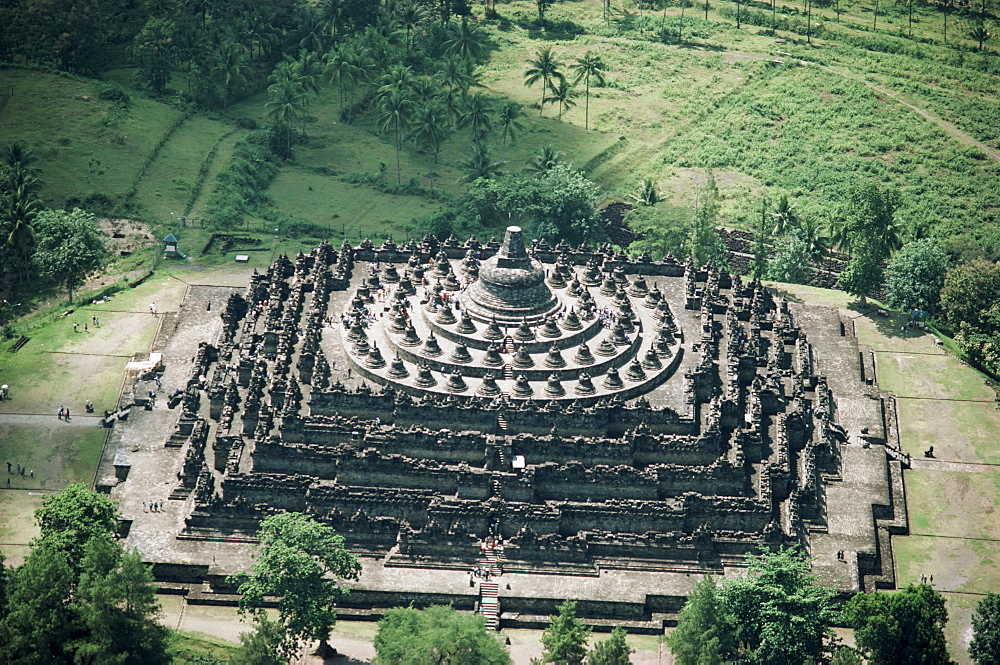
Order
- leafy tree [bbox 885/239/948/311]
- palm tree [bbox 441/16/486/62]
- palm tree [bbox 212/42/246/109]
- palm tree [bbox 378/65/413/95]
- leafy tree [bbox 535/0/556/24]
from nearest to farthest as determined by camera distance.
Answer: leafy tree [bbox 885/239/948/311], palm tree [bbox 378/65/413/95], palm tree [bbox 212/42/246/109], palm tree [bbox 441/16/486/62], leafy tree [bbox 535/0/556/24]

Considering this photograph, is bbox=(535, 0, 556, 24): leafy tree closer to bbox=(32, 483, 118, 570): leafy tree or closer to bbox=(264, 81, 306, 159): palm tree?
bbox=(264, 81, 306, 159): palm tree

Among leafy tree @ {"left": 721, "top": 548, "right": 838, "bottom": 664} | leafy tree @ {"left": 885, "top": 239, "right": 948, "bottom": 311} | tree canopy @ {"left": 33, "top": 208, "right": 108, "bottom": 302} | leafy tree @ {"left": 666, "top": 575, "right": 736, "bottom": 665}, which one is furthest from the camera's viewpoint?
leafy tree @ {"left": 885, "top": 239, "right": 948, "bottom": 311}

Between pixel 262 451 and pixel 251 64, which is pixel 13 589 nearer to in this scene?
pixel 262 451

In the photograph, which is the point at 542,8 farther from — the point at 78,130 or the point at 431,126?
the point at 78,130

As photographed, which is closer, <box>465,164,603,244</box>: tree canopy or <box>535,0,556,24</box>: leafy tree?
<box>465,164,603,244</box>: tree canopy

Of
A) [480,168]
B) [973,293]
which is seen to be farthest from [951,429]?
[480,168]

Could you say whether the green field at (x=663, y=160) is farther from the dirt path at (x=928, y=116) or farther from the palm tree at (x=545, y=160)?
the palm tree at (x=545, y=160)

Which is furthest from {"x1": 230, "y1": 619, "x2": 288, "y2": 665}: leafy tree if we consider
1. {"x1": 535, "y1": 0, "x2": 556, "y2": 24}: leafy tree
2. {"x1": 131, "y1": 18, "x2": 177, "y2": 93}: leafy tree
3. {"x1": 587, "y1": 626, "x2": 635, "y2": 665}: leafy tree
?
{"x1": 535, "y1": 0, "x2": 556, "y2": 24}: leafy tree
